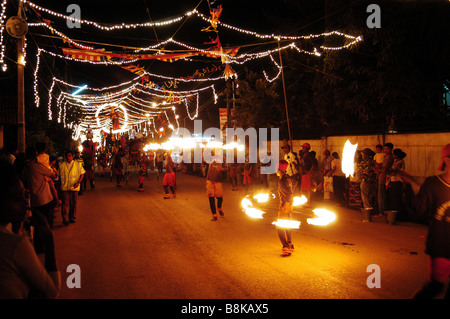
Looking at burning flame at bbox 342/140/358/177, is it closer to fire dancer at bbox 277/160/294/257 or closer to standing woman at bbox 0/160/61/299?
fire dancer at bbox 277/160/294/257

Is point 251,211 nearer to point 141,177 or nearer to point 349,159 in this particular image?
point 349,159

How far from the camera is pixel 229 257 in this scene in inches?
305

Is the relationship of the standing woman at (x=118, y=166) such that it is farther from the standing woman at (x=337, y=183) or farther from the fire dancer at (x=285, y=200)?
the fire dancer at (x=285, y=200)

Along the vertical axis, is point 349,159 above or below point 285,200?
above

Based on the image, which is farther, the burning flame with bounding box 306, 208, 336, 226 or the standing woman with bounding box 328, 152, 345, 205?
the standing woman with bounding box 328, 152, 345, 205

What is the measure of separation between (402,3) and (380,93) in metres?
3.15

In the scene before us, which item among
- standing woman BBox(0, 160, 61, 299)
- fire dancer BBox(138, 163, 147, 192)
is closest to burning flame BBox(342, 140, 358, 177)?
fire dancer BBox(138, 163, 147, 192)

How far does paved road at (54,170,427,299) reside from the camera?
5836 millimetres

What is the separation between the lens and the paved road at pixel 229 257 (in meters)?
5.84

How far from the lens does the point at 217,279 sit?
6367mm

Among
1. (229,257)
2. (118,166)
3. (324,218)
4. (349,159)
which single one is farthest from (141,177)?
(324,218)

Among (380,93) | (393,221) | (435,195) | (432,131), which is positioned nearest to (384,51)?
(380,93)

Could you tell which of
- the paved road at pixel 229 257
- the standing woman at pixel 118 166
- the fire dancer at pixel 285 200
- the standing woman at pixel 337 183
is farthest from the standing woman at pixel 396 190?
the standing woman at pixel 118 166

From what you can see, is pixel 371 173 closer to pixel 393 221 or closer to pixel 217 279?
pixel 393 221
